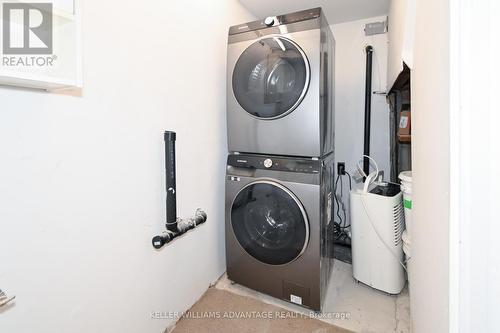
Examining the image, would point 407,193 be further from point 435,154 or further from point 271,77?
point 271,77

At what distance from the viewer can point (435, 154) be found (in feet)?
2.48

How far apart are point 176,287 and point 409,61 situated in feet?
5.81

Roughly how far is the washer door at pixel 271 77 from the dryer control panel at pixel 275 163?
28 centimetres

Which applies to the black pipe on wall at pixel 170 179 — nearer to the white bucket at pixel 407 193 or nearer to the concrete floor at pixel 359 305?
the concrete floor at pixel 359 305

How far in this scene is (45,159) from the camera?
34.7 inches

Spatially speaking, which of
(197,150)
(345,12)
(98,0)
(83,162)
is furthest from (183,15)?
(345,12)

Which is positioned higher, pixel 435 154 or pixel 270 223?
pixel 435 154

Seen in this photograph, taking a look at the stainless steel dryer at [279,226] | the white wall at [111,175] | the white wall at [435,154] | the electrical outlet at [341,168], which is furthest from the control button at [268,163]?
the electrical outlet at [341,168]

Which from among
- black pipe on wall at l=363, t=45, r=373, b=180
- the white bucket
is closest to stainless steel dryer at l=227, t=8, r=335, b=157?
the white bucket

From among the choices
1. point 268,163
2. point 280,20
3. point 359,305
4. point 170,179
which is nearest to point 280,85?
point 280,20

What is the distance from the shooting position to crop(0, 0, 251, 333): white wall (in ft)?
2.74

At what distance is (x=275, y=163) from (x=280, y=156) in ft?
0.19

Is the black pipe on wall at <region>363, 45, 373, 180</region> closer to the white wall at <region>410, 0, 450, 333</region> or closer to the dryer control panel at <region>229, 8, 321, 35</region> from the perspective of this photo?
the dryer control panel at <region>229, 8, 321, 35</region>

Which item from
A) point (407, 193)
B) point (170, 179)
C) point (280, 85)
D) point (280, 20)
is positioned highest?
point (280, 20)
